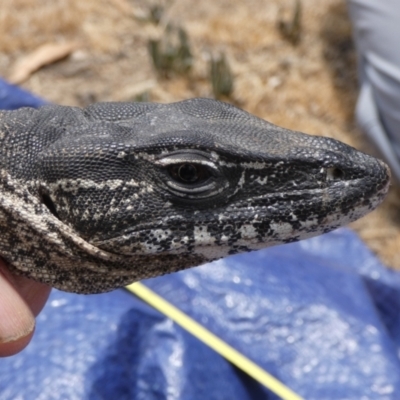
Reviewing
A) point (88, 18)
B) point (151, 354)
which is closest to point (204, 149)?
point (151, 354)

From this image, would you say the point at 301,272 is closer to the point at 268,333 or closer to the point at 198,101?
the point at 268,333

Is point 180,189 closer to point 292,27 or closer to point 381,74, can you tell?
point 381,74

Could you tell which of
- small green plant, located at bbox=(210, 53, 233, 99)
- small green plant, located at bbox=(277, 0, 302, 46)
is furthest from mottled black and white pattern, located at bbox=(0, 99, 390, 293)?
small green plant, located at bbox=(277, 0, 302, 46)

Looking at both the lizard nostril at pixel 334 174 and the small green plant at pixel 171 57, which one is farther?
the small green plant at pixel 171 57

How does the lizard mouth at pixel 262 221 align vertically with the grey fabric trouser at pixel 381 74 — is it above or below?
above

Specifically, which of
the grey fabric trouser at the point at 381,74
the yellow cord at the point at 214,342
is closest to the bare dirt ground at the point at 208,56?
the grey fabric trouser at the point at 381,74

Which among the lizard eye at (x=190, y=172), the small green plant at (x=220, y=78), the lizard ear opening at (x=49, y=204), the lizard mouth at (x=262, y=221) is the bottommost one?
the small green plant at (x=220, y=78)

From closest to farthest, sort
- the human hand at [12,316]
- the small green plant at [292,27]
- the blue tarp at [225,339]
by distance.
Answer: the human hand at [12,316] < the blue tarp at [225,339] < the small green plant at [292,27]

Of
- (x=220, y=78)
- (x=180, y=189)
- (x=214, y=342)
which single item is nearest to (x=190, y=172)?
(x=180, y=189)

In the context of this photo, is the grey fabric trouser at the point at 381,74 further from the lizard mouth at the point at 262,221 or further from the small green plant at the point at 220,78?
the lizard mouth at the point at 262,221
